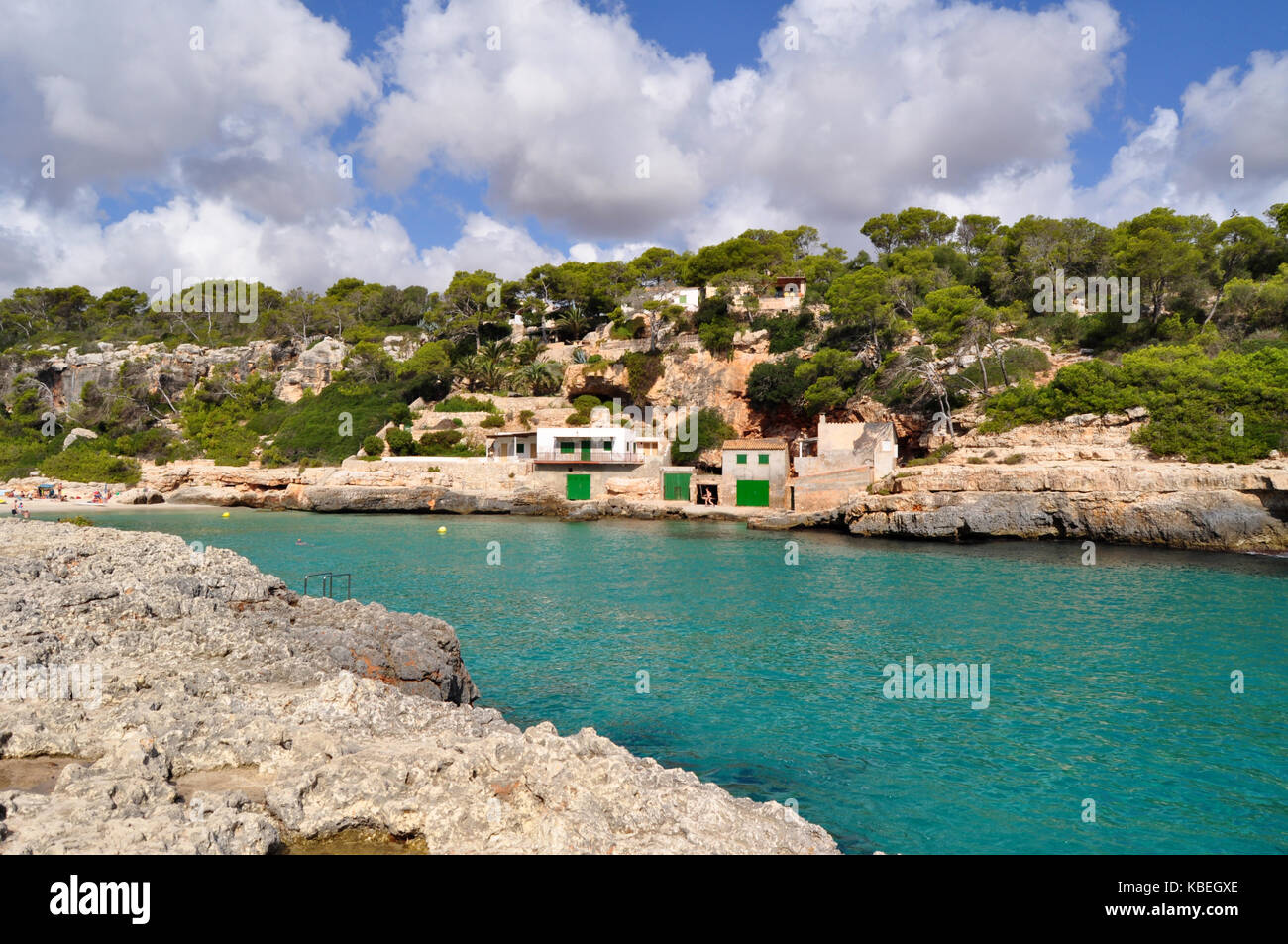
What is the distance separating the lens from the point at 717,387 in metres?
51.4

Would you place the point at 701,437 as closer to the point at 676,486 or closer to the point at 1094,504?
the point at 676,486

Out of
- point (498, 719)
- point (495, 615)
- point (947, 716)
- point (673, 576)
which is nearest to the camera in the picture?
point (498, 719)

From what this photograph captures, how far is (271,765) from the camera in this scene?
552 cm

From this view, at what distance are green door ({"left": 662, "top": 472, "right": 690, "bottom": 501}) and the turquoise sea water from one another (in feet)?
52.5

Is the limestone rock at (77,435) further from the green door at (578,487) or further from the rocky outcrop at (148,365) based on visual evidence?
the green door at (578,487)

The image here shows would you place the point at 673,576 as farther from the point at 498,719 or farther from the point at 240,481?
the point at 240,481

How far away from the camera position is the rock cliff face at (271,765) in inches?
177

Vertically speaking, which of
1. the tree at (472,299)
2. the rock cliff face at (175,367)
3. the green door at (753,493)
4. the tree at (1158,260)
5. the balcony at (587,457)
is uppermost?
the tree at (472,299)

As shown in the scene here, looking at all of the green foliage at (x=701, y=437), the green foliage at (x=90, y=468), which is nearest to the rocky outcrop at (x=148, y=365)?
the green foliage at (x=90, y=468)

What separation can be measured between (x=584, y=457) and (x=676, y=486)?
19.4ft

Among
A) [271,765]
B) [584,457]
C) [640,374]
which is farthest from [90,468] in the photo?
[271,765]
